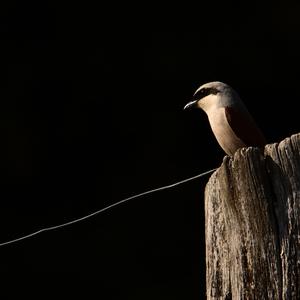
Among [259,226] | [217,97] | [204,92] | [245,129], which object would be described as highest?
[204,92]

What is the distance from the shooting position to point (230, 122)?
5.02 metres

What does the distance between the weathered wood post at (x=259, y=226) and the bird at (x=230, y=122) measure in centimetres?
195

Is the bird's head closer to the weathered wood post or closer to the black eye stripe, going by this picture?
the black eye stripe

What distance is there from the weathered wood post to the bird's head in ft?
7.73

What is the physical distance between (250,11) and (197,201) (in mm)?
1802

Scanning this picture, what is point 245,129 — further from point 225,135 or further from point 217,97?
point 217,97

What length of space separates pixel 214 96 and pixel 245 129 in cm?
56

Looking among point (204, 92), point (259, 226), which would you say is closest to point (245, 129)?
point (204, 92)

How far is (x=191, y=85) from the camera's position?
834 cm

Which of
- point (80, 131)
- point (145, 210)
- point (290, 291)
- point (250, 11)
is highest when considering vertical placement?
point (250, 11)

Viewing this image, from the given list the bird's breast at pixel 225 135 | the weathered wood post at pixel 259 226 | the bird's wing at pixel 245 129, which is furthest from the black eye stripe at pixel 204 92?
the weathered wood post at pixel 259 226

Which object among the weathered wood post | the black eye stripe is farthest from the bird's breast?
the weathered wood post

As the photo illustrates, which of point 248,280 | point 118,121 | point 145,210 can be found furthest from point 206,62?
point 248,280

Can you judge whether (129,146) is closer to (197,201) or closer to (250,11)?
(197,201)
